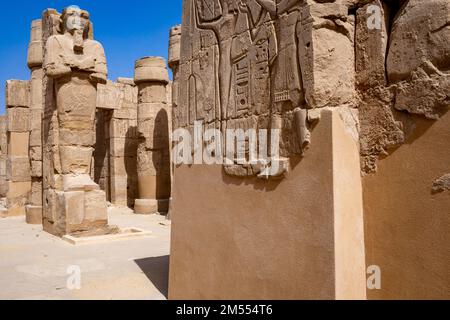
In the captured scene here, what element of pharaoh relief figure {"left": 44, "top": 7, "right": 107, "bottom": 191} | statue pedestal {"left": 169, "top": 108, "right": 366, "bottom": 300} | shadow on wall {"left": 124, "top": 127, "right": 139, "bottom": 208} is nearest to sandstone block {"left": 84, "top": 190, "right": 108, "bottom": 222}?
Result: pharaoh relief figure {"left": 44, "top": 7, "right": 107, "bottom": 191}

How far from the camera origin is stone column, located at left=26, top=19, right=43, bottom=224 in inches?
378

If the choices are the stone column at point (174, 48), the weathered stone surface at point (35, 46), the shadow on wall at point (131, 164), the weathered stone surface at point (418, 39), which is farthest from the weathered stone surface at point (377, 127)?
the shadow on wall at point (131, 164)

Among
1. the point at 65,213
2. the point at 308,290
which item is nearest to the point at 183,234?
the point at 308,290

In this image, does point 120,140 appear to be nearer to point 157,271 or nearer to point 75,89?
point 75,89

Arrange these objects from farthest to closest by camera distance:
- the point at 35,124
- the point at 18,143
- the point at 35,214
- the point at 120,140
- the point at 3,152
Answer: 1. the point at 3,152
2. the point at 120,140
3. the point at 18,143
4. the point at 35,124
5. the point at 35,214

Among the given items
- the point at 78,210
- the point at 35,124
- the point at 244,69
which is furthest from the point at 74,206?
the point at 244,69

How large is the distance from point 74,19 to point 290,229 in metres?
7.15

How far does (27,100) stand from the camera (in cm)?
1172

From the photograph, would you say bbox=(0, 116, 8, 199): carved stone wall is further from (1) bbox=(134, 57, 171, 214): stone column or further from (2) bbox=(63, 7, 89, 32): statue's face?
(2) bbox=(63, 7, 89, 32): statue's face

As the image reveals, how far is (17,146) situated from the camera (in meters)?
11.7

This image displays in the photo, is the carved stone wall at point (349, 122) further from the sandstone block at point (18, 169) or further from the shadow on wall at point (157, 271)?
the sandstone block at point (18, 169)

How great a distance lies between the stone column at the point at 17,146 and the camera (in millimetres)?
11445

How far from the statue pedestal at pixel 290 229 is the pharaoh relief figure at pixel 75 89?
4.98 m
